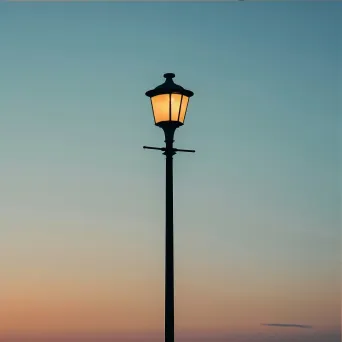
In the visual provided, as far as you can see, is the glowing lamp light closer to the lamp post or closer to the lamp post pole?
the lamp post

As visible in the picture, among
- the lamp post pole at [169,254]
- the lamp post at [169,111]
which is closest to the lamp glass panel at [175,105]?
the lamp post at [169,111]

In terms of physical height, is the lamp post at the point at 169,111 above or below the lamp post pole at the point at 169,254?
above

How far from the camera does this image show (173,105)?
1329 centimetres

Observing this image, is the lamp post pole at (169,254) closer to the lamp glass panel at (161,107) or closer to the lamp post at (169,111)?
Result: the lamp post at (169,111)

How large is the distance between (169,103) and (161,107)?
0.56ft

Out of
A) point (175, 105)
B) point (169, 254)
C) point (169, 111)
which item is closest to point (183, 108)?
point (175, 105)

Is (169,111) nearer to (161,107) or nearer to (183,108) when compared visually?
(161,107)

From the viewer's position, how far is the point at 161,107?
13344 mm

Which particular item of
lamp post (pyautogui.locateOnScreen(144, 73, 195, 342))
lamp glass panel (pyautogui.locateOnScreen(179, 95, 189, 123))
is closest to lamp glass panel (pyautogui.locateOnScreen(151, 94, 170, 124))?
lamp post (pyautogui.locateOnScreen(144, 73, 195, 342))

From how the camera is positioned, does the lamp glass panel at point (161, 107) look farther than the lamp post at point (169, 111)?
Yes

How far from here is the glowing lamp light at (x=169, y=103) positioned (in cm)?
1324

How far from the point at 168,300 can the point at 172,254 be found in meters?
0.77

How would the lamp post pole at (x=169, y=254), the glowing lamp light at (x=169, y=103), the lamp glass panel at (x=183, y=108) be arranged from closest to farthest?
the lamp post pole at (x=169, y=254) < the glowing lamp light at (x=169, y=103) < the lamp glass panel at (x=183, y=108)

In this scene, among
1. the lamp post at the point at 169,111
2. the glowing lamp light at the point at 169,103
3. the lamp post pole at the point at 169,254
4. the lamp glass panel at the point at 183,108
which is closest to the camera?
the lamp post pole at the point at 169,254
